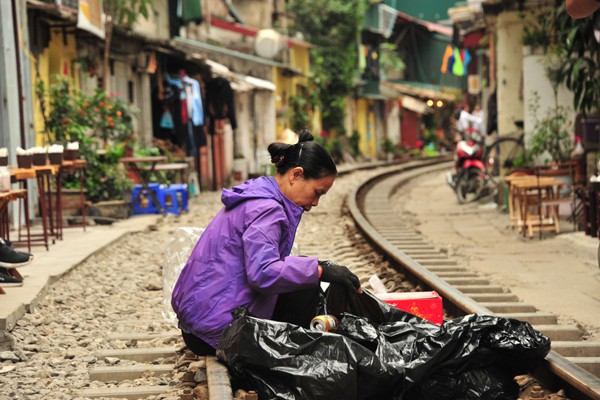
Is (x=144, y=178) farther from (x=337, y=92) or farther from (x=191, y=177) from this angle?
(x=337, y=92)

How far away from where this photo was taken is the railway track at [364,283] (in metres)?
5.02

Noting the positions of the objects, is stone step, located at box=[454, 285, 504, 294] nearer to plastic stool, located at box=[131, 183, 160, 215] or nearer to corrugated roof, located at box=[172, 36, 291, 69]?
plastic stool, located at box=[131, 183, 160, 215]

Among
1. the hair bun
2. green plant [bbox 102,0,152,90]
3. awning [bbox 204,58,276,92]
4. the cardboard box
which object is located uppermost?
green plant [bbox 102,0,152,90]

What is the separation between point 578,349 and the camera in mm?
6227

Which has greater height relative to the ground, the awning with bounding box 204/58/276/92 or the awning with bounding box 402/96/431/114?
the awning with bounding box 204/58/276/92

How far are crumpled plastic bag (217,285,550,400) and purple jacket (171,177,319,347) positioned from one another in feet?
0.54

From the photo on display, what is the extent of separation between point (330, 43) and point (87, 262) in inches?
1271

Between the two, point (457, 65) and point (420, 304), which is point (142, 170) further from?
point (457, 65)

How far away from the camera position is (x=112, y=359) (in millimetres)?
6340

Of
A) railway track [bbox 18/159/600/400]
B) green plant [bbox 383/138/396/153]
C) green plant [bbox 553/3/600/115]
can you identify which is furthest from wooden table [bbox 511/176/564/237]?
green plant [bbox 383/138/396/153]

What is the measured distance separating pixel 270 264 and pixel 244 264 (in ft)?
0.71

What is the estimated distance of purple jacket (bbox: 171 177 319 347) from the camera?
15.3 feet

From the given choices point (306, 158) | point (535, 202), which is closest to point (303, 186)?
point (306, 158)

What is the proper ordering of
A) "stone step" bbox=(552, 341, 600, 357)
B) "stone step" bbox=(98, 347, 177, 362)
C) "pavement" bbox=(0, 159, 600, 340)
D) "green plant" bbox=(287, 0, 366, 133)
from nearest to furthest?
"stone step" bbox=(552, 341, 600, 357), "stone step" bbox=(98, 347, 177, 362), "pavement" bbox=(0, 159, 600, 340), "green plant" bbox=(287, 0, 366, 133)
